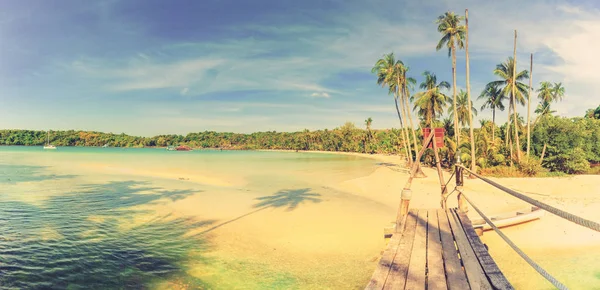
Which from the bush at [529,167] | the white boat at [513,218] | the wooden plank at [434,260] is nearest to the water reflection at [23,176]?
the wooden plank at [434,260]

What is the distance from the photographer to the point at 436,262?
15.3 feet

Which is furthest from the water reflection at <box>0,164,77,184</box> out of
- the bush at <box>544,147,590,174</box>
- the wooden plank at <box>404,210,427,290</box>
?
the bush at <box>544,147,590,174</box>

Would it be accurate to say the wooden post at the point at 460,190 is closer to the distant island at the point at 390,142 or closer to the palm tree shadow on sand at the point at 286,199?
the palm tree shadow on sand at the point at 286,199

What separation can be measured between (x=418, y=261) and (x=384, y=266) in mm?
726

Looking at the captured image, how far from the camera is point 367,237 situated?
9938 mm

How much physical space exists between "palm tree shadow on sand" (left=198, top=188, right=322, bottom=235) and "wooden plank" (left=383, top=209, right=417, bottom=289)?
25.6 feet

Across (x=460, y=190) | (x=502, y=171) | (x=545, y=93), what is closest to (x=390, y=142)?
(x=545, y=93)

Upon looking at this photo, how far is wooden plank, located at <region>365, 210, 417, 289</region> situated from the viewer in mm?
3644

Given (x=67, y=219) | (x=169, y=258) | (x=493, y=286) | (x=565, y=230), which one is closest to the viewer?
(x=493, y=286)

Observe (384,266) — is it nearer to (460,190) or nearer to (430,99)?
(460,190)

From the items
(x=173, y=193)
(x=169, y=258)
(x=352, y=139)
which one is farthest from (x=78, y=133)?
(x=169, y=258)

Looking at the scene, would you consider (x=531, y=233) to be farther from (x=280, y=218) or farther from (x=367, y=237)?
(x=280, y=218)

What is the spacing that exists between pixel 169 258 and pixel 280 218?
5.10m

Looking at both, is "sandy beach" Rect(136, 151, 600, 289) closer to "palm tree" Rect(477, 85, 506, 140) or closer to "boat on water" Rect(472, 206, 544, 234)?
"boat on water" Rect(472, 206, 544, 234)
